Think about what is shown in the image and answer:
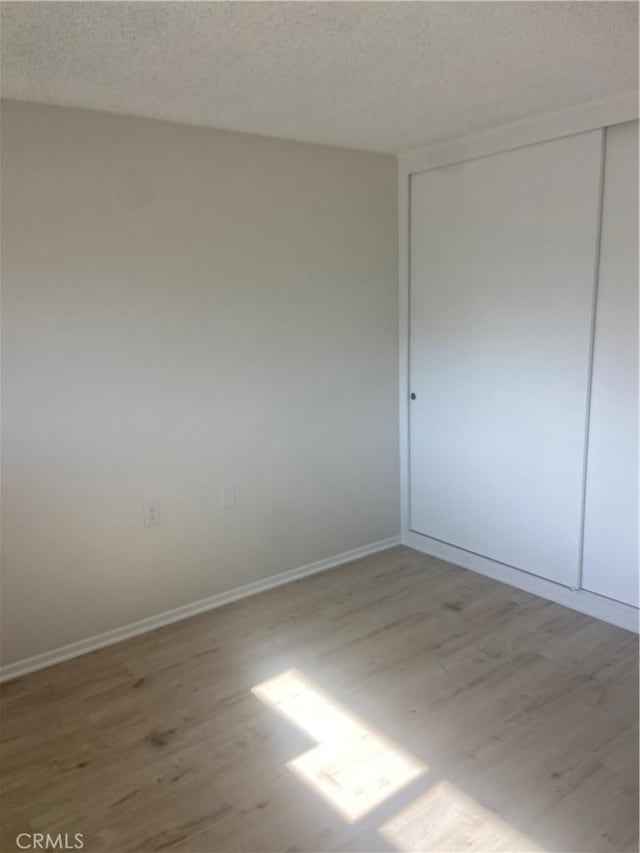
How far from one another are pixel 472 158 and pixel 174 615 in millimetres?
2738

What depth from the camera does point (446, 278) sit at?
3500 mm

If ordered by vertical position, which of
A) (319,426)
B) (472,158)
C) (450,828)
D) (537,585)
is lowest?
(450,828)

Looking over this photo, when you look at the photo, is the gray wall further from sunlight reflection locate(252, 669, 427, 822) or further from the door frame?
sunlight reflection locate(252, 669, 427, 822)

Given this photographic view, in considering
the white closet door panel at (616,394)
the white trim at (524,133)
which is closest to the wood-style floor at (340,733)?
the white closet door panel at (616,394)

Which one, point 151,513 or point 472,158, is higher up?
point 472,158

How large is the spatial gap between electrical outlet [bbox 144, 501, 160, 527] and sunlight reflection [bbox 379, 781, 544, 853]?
166 cm

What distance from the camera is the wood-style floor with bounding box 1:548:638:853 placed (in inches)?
74.5

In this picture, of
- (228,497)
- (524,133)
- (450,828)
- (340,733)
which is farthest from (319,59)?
(450,828)

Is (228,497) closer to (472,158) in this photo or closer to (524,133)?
(472,158)

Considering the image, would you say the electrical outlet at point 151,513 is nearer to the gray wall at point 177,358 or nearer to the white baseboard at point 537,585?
the gray wall at point 177,358

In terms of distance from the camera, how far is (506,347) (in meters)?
3.24

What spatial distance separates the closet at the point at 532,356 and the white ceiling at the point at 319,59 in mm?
367

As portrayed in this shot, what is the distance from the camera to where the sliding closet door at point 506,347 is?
2.93 metres

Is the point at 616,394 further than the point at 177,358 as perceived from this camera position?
No
